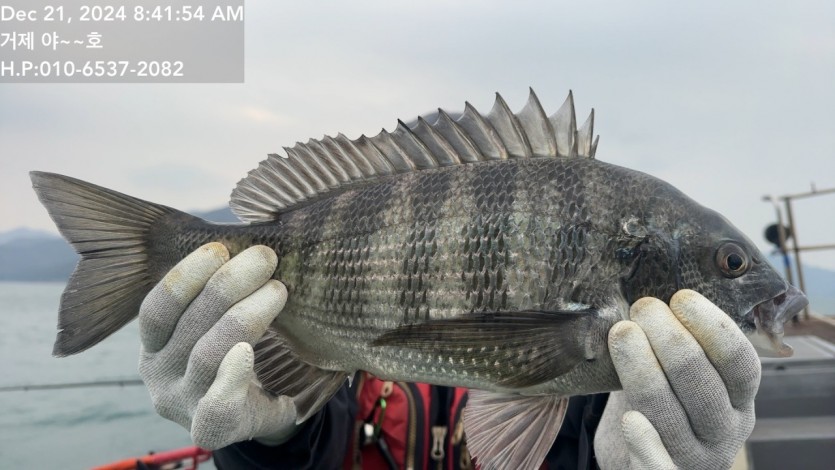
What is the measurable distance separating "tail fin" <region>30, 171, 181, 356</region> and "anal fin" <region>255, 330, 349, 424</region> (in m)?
0.40

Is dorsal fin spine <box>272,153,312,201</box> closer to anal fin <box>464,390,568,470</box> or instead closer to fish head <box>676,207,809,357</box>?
anal fin <box>464,390,568,470</box>

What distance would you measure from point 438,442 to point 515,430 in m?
1.09

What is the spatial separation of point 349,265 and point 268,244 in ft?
0.91

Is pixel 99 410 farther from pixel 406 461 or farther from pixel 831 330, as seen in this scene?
pixel 831 330

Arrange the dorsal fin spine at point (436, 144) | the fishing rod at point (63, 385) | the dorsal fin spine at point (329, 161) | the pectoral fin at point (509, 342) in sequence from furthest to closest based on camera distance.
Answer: the fishing rod at point (63, 385)
the dorsal fin spine at point (329, 161)
the dorsal fin spine at point (436, 144)
the pectoral fin at point (509, 342)

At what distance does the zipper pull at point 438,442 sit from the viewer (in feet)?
8.00

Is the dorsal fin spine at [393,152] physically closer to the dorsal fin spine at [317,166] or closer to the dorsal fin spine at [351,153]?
the dorsal fin spine at [351,153]

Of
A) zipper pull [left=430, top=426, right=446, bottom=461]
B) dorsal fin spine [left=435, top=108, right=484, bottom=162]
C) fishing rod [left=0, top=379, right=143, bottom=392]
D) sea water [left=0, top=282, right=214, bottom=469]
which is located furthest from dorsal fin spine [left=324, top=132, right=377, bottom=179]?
fishing rod [left=0, top=379, right=143, bottom=392]

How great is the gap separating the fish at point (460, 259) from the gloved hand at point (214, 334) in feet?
0.23

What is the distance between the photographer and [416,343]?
4.57ft

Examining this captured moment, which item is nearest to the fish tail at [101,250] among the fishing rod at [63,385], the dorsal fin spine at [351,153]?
the dorsal fin spine at [351,153]

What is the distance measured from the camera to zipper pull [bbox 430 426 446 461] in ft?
8.00

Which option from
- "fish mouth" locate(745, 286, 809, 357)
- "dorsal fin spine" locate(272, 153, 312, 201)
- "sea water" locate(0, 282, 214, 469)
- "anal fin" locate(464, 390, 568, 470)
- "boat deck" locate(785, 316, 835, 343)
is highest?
"dorsal fin spine" locate(272, 153, 312, 201)

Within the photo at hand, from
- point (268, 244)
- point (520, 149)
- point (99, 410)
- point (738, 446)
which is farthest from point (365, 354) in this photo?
point (99, 410)
